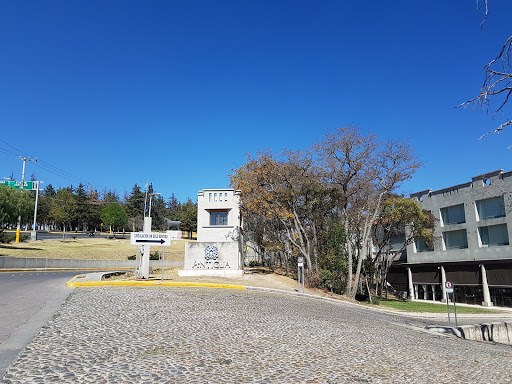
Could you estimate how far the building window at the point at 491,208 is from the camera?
3413 centimetres

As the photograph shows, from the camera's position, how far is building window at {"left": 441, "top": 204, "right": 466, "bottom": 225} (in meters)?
38.3

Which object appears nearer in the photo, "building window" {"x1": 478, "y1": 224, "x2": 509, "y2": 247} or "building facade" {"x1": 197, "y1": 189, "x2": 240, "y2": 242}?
"building facade" {"x1": 197, "y1": 189, "x2": 240, "y2": 242}

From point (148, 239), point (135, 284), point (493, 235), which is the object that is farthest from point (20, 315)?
point (493, 235)

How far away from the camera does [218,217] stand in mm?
33344

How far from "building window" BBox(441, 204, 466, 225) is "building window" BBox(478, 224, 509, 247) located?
237 cm

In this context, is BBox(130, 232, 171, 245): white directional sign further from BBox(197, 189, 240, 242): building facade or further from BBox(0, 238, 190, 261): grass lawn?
BBox(0, 238, 190, 261): grass lawn

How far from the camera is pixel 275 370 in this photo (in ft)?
19.6

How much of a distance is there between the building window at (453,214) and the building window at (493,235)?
2374 millimetres

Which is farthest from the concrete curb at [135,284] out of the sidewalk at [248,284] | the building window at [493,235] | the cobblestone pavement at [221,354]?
the building window at [493,235]

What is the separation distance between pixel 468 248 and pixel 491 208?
449 cm

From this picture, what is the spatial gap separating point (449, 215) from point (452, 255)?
162 inches

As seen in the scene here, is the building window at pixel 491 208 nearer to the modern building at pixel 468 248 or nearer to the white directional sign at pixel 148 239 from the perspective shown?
the modern building at pixel 468 248

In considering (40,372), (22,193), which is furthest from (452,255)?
(22,193)

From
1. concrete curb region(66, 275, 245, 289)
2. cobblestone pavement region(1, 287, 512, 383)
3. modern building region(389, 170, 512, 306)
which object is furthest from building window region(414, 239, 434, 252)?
cobblestone pavement region(1, 287, 512, 383)
